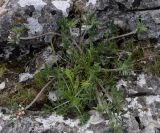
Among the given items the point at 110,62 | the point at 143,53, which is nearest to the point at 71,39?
the point at 110,62

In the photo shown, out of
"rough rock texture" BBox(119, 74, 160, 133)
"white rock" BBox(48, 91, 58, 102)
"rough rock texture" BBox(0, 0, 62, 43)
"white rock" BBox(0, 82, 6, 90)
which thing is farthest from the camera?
"rough rock texture" BBox(0, 0, 62, 43)

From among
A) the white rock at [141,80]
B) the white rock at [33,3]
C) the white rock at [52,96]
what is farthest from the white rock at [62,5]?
the white rock at [141,80]

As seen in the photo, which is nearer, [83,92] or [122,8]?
[83,92]

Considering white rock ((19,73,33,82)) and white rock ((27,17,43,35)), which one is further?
white rock ((27,17,43,35))

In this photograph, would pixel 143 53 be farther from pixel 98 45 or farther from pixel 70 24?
pixel 70 24

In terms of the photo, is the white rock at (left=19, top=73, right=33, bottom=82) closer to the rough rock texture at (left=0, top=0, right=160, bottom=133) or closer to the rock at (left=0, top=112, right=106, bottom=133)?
the rough rock texture at (left=0, top=0, right=160, bottom=133)

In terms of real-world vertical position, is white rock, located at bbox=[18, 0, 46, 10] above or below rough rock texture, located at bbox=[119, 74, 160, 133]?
above

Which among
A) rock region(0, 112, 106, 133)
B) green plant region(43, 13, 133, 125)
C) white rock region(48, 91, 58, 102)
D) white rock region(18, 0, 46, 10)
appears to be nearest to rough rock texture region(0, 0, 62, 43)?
white rock region(18, 0, 46, 10)

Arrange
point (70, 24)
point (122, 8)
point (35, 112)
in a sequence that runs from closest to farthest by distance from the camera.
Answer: point (35, 112), point (70, 24), point (122, 8)

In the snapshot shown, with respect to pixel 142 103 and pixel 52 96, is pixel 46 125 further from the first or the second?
pixel 142 103

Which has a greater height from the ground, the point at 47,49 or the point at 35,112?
the point at 47,49

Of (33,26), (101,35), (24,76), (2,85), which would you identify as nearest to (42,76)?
(24,76)
